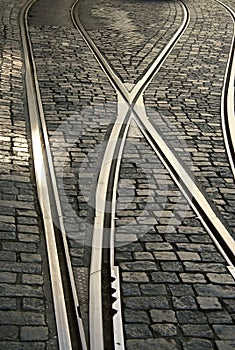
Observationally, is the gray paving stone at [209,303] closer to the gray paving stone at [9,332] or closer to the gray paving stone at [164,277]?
the gray paving stone at [164,277]

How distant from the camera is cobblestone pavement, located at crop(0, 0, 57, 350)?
433cm

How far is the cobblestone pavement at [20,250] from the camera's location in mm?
4332

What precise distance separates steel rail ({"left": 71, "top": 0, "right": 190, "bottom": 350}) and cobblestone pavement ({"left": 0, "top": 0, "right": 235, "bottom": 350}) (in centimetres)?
7

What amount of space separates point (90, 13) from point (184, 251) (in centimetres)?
1092

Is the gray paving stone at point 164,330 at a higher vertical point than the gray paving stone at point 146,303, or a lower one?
lower

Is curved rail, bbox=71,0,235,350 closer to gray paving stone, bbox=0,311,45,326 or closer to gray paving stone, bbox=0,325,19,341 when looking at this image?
gray paving stone, bbox=0,311,45,326

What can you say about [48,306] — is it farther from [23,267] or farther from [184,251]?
[184,251]

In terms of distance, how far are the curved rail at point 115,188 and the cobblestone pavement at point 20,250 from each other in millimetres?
325

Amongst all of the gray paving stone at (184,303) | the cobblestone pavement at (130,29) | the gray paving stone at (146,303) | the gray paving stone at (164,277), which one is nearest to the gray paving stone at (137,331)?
the gray paving stone at (146,303)

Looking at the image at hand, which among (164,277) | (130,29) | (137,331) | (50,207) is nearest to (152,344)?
(137,331)

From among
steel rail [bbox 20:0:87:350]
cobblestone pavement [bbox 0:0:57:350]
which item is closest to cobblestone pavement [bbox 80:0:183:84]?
steel rail [bbox 20:0:87:350]

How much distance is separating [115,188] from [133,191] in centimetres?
17

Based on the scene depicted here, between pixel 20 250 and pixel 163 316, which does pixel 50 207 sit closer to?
pixel 20 250

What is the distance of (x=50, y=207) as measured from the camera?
5.91m
